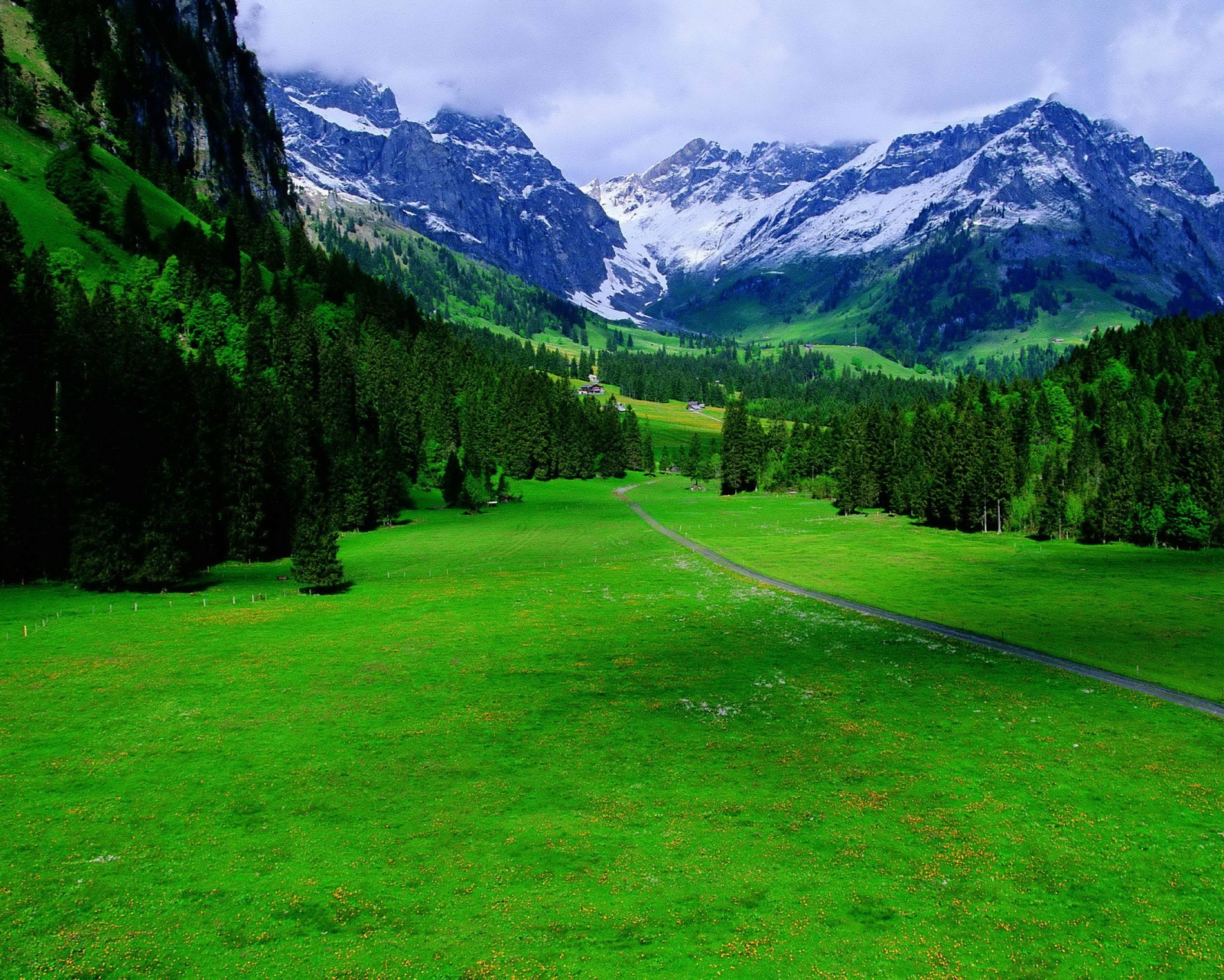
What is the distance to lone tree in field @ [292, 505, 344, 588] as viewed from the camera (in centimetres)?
7088

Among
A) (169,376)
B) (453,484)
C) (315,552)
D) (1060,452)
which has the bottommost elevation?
(315,552)

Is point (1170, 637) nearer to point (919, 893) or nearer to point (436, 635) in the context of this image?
point (919, 893)

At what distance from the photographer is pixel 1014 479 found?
128m

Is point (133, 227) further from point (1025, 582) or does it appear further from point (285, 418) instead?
point (1025, 582)

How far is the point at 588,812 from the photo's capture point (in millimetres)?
29438

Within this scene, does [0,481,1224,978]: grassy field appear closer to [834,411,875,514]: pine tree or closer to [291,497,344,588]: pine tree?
[291,497,344,588]: pine tree

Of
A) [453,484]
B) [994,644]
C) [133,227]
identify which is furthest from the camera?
[453,484]

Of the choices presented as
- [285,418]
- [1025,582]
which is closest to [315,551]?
[285,418]

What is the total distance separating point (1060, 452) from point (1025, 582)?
333ft

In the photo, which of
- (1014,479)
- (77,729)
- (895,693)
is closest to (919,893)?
(895,693)

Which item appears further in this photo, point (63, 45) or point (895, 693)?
point (63, 45)

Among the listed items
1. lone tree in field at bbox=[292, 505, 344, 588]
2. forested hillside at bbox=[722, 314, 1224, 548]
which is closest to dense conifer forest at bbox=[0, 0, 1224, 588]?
lone tree in field at bbox=[292, 505, 344, 588]

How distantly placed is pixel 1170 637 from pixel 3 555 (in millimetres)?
99664

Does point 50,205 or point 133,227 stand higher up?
point 50,205
